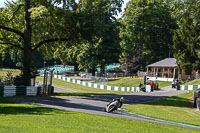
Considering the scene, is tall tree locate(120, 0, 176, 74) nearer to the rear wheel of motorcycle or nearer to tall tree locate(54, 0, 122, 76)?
tall tree locate(54, 0, 122, 76)

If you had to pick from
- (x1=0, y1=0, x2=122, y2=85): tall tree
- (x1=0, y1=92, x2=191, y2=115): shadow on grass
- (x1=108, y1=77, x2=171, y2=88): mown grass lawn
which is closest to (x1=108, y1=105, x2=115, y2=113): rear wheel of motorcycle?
(x1=0, y1=92, x2=191, y2=115): shadow on grass

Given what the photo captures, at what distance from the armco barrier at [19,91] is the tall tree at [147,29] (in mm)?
38625

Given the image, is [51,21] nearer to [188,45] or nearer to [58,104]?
[58,104]

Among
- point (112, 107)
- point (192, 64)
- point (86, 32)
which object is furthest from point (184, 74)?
point (112, 107)

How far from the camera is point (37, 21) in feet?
88.7

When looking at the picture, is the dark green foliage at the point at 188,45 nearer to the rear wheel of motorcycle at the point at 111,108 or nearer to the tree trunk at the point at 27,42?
the tree trunk at the point at 27,42

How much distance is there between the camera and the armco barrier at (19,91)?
2464cm

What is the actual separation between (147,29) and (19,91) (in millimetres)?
47073

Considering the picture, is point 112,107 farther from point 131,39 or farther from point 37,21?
point 131,39

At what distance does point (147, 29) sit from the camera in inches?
2648

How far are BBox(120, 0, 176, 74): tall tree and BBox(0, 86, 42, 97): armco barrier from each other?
38.6m

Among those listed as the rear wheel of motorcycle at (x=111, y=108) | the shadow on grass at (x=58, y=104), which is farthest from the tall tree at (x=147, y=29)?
the rear wheel of motorcycle at (x=111, y=108)

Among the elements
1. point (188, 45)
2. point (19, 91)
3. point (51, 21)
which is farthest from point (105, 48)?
point (19, 91)

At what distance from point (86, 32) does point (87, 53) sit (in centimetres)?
3110
